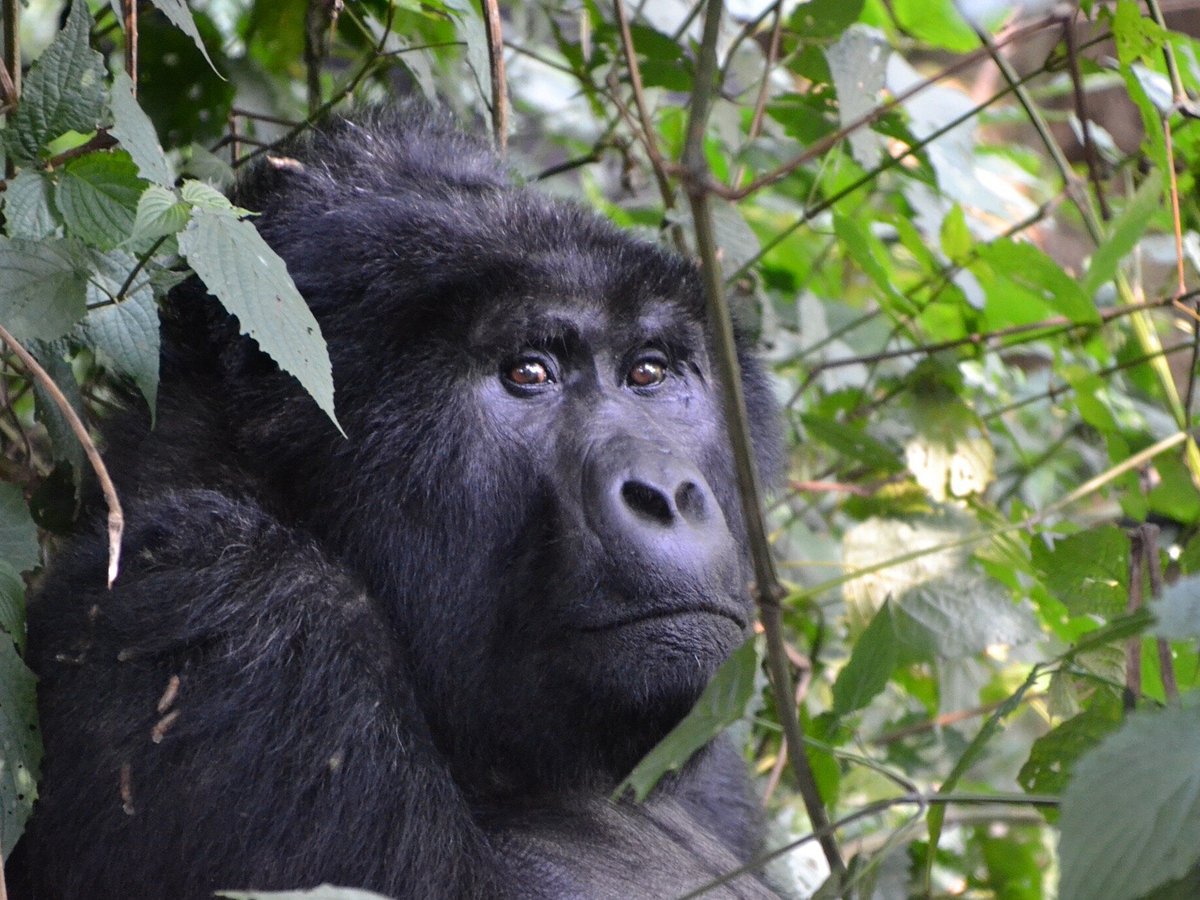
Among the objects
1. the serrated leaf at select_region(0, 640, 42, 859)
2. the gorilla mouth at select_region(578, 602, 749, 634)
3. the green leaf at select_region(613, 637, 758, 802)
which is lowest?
the serrated leaf at select_region(0, 640, 42, 859)

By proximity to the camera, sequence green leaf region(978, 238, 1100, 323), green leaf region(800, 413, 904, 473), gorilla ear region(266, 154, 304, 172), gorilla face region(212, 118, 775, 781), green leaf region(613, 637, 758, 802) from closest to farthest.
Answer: green leaf region(613, 637, 758, 802) → gorilla face region(212, 118, 775, 781) → gorilla ear region(266, 154, 304, 172) → green leaf region(978, 238, 1100, 323) → green leaf region(800, 413, 904, 473)

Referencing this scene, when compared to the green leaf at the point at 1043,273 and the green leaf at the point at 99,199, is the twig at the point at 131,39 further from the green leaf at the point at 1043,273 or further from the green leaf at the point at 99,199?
the green leaf at the point at 1043,273

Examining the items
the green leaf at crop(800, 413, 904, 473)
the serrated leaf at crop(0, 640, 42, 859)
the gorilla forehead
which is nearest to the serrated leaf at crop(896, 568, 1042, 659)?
the green leaf at crop(800, 413, 904, 473)

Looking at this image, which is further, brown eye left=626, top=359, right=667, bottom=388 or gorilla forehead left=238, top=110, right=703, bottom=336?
brown eye left=626, top=359, right=667, bottom=388

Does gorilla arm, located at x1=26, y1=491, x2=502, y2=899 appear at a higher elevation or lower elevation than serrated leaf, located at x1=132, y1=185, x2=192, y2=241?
lower

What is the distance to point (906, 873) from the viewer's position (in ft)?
12.2

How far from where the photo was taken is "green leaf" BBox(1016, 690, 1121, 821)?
209 cm

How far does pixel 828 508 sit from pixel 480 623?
7.71ft

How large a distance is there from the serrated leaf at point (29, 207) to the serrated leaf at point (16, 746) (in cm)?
62

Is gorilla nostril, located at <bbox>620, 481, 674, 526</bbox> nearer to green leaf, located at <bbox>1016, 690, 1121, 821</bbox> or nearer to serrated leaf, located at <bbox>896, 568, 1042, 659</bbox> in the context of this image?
green leaf, located at <bbox>1016, 690, 1121, 821</bbox>

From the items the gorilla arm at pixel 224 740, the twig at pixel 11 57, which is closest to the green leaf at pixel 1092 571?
the gorilla arm at pixel 224 740

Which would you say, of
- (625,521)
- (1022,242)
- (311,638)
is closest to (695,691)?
(625,521)

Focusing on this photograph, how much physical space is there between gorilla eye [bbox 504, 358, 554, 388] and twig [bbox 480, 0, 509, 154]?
2.38ft

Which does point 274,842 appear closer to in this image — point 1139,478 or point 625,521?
point 625,521
